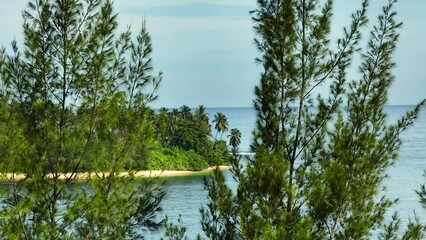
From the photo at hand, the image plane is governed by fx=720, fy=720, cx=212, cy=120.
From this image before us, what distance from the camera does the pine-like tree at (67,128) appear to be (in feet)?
31.8

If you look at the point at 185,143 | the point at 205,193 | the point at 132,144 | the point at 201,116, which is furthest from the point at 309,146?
the point at 201,116

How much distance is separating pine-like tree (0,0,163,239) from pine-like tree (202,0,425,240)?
149 centimetres

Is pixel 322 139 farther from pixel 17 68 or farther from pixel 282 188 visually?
pixel 17 68

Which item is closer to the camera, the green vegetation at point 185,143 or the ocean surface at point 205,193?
the ocean surface at point 205,193

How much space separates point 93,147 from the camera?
1027cm

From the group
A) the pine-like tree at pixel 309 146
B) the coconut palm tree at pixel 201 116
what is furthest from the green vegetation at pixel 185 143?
the pine-like tree at pixel 309 146

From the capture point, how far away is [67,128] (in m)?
10.2

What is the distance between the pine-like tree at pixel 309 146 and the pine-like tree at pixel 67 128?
4.89 feet

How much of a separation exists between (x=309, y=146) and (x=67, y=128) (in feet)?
11.6

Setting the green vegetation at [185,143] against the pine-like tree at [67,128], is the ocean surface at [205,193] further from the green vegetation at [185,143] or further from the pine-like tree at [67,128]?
the pine-like tree at [67,128]

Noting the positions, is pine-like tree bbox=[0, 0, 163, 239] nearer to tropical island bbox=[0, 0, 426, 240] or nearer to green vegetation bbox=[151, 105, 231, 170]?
tropical island bbox=[0, 0, 426, 240]

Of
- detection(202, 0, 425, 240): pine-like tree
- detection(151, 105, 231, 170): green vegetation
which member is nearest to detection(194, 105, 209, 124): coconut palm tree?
detection(151, 105, 231, 170): green vegetation

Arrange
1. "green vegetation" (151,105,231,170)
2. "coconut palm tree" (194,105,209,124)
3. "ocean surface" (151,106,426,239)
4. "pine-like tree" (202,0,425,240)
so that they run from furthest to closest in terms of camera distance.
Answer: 1. "coconut palm tree" (194,105,209,124)
2. "green vegetation" (151,105,231,170)
3. "ocean surface" (151,106,426,239)
4. "pine-like tree" (202,0,425,240)

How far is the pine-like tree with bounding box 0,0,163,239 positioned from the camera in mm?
9680
